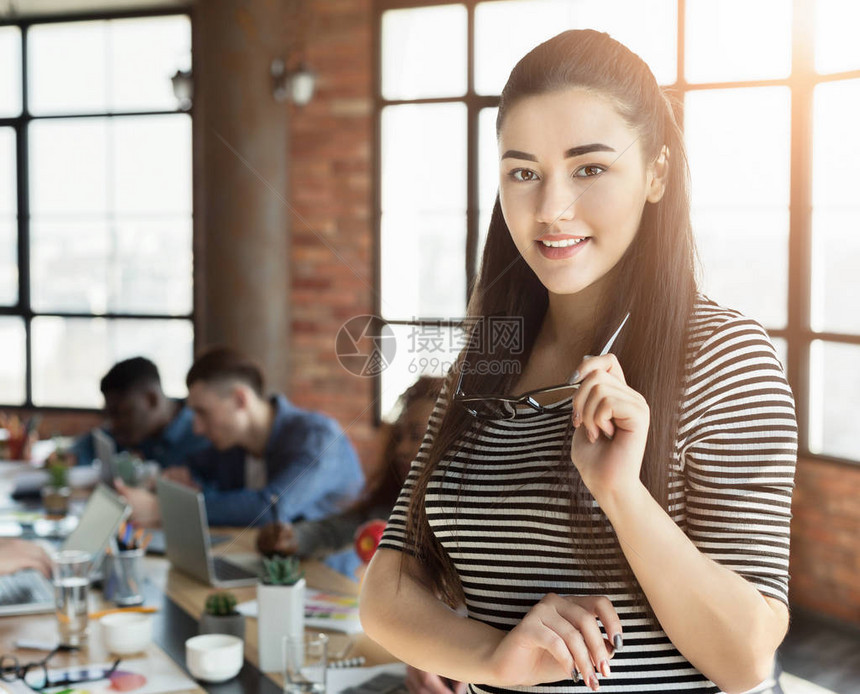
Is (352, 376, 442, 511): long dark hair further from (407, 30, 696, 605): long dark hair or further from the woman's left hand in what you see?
the woman's left hand

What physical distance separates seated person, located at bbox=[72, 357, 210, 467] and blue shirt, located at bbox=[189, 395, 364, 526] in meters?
0.39

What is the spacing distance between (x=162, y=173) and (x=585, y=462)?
15.4 ft

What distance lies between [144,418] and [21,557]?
1629mm

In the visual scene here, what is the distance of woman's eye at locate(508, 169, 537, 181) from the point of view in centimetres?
95

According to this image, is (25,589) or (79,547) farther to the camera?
(79,547)

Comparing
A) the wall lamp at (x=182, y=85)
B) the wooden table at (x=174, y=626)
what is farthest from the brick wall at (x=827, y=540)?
the wall lamp at (x=182, y=85)

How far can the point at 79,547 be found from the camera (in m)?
2.28

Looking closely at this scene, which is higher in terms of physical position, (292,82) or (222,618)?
(292,82)

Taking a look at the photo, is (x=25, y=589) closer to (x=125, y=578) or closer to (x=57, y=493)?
(x=125, y=578)

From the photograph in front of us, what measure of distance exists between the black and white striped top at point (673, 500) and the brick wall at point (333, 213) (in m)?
3.51

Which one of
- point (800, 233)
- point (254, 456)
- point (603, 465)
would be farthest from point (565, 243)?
point (800, 233)

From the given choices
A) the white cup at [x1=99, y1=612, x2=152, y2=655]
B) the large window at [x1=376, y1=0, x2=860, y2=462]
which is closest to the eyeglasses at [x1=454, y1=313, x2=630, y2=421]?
the white cup at [x1=99, y1=612, x2=152, y2=655]

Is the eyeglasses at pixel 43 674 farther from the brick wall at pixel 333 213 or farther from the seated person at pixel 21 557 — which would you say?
the brick wall at pixel 333 213

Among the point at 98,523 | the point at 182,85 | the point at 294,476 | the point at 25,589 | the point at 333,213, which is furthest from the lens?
the point at 333,213
